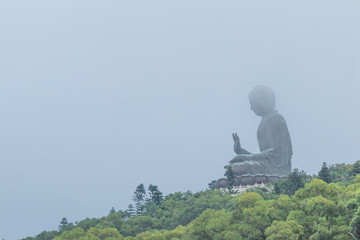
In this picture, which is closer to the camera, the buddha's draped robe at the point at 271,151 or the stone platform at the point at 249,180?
the stone platform at the point at 249,180

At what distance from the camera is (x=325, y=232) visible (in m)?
29.9

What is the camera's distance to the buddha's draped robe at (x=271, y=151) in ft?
201

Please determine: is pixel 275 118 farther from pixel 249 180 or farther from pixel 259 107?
pixel 249 180

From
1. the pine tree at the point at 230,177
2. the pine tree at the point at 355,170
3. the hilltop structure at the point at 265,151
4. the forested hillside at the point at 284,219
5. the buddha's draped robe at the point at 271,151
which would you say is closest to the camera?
the forested hillside at the point at 284,219

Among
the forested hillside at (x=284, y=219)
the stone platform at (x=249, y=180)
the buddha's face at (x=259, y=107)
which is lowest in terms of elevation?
the forested hillside at (x=284, y=219)

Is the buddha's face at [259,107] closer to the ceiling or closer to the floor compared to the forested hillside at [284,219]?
closer to the ceiling

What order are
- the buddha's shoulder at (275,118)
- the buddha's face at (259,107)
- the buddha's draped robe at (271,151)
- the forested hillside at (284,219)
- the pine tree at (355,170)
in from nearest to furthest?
1. the forested hillside at (284,219)
2. the pine tree at (355,170)
3. the buddha's draped robe at (271,151)
4. the buddha's shoulder at (275,118)
5. the buddha's face at (259,107)

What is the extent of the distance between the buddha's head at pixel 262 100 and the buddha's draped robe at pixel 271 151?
73cm

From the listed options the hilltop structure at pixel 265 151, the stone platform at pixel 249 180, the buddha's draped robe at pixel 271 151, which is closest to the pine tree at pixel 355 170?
the stone platform at pixel 249 180

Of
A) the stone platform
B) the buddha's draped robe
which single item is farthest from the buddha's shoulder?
the stone platform

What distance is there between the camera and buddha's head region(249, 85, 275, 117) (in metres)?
67.2

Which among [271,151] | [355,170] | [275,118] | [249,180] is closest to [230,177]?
[249,180]

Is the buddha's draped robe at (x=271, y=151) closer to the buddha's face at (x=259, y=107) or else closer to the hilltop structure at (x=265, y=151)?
the hilltop structure at (x=265, y=151)

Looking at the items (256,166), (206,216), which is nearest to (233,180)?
(256,166)
